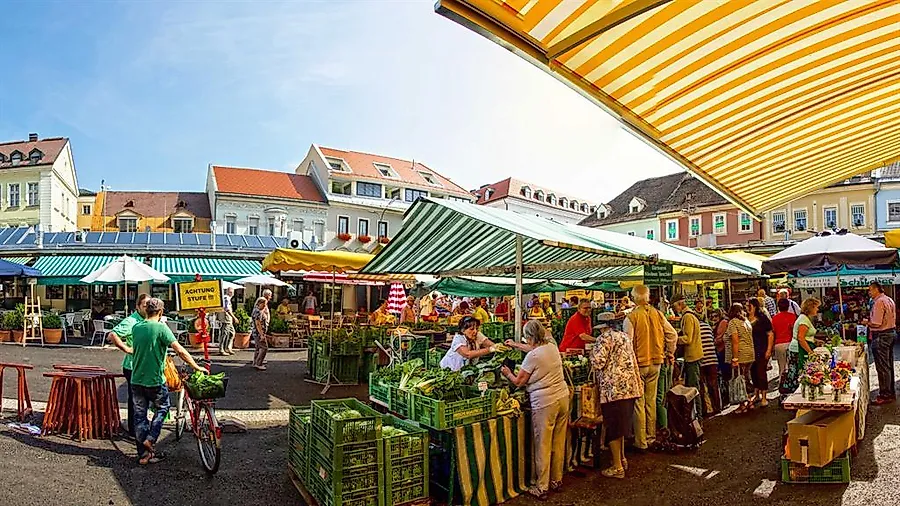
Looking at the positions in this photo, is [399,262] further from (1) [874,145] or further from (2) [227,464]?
(1) [874,145]

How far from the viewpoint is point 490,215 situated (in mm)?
7305

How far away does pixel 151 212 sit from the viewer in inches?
1647

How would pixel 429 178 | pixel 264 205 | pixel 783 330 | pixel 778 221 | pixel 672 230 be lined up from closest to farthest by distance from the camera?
pixel 783 330
pixel 778 221
pixel 264 205
pixel 672 230
pixel 429 178

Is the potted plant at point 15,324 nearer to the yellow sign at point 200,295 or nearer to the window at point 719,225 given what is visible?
the yellow sign at point 200,295

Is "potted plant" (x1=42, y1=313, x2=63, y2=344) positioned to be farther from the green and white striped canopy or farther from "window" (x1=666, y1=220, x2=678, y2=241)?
"window" (x1=666, y1=220, x2=678, y2=241)

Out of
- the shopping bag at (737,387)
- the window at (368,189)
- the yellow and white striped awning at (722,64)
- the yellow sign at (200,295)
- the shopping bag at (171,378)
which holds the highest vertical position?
the window at (368,189)

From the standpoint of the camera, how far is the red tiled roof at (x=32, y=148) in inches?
1665

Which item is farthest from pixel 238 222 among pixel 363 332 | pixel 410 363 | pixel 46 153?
pixel 410 363

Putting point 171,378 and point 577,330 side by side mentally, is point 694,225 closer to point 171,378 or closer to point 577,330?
point 577,330

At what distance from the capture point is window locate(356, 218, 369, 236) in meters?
42.9

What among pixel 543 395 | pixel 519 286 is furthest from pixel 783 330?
pixel 543 395

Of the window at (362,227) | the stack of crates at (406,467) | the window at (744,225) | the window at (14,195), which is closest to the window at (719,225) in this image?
the window at (744,225)

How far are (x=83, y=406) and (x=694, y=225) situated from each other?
4024 centimetres

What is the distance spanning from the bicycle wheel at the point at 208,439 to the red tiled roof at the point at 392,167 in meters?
37.2
